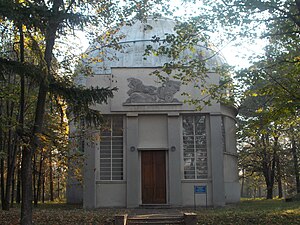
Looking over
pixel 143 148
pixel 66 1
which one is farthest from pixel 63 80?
pixel 143 148

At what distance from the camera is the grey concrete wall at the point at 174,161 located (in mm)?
20406

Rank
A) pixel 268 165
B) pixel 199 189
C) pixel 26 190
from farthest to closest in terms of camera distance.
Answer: pixel 268 165 < pixel 199 189 < pixel 26 190

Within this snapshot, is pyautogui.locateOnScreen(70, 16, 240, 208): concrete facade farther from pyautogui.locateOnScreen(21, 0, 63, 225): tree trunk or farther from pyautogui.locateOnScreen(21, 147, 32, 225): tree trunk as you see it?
pyautogui.locateOnScreen(21, 147, 32, 225): tree trunk

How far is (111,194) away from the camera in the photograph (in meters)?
20.7

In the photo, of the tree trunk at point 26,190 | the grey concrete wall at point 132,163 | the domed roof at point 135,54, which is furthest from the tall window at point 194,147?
the tree trunk at point 26,190

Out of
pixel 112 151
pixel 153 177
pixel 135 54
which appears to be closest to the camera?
pixel 153 177

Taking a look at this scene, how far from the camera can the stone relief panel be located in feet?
69.6

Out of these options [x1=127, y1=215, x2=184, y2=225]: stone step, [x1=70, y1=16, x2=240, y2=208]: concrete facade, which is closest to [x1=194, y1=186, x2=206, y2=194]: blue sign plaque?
[x1=70, y1=16, x2=240, y2=208]: concrete facade

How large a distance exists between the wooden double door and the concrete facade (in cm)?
17

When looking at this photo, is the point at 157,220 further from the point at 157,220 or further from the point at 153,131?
the point at 153,131

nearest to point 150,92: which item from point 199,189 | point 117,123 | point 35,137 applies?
point 117,123

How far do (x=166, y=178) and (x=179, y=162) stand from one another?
1.13m

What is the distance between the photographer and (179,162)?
68.0 feet

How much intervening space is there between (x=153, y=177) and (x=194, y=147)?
9.22ft
